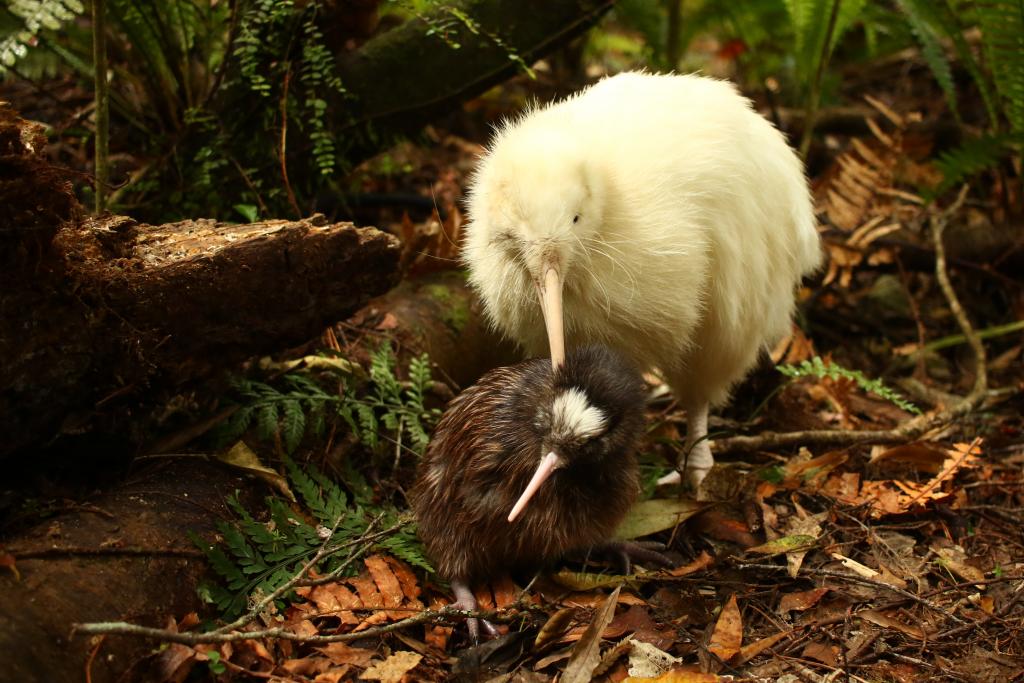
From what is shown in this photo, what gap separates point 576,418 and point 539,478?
198mm

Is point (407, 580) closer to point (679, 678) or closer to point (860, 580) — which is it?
point (679, 678)

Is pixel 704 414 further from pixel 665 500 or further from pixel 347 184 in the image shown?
pixel 347 184

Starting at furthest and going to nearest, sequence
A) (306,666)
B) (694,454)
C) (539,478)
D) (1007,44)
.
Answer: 1. (1007,44)
2. (694,454)
3. (539,478)
4. (306,666)

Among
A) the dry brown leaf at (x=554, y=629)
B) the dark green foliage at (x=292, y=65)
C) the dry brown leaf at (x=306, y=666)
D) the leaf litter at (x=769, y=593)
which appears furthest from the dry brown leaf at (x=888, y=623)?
the dark green foliage at (x=292, y=65)

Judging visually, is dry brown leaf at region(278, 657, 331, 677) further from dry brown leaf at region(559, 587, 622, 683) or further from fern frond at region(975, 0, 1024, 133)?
fern frond at region(975, 0, 1024, 133)

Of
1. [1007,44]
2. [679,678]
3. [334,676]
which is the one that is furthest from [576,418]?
[1007,44]

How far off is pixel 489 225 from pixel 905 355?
8.93 feet

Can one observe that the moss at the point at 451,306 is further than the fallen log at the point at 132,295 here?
Yes

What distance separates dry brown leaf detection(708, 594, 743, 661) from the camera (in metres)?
2.52

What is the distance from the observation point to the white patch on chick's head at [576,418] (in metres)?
2.42

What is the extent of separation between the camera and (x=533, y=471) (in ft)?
8.46

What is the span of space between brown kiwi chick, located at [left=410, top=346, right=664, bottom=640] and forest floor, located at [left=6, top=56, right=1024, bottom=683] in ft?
0.52

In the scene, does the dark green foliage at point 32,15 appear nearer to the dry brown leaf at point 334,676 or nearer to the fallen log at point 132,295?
the fallen log at point 132,295

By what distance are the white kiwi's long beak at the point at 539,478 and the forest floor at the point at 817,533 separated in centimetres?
30
